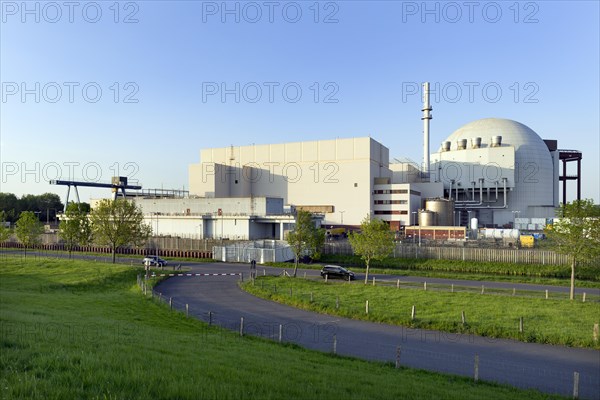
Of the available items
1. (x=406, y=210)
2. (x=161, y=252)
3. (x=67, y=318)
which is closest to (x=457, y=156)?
(x=406, y=210)

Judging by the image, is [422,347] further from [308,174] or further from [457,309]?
[308,174]

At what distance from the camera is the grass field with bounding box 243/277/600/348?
723 inches

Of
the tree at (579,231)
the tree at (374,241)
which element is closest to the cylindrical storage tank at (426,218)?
the tree at (374,241)

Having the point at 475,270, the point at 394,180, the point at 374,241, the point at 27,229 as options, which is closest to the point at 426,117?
the point at 394,180

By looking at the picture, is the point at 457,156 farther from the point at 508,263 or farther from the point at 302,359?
the point at 302,359

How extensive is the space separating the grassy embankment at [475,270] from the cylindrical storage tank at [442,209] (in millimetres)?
48056

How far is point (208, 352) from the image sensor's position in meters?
11.8

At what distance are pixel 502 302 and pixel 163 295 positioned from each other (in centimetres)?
2215

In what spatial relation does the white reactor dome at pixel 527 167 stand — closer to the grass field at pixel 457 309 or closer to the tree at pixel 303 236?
the tree at pixel 303 236

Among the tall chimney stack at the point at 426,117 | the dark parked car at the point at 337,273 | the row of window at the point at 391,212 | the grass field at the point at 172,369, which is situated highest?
the tall chimney stack at the point at 426,117

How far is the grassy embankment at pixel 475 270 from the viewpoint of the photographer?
36.6 m

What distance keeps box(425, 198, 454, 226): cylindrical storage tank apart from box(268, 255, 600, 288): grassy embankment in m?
48.1

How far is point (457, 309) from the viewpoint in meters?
22.5

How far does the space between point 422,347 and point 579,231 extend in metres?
17.7
